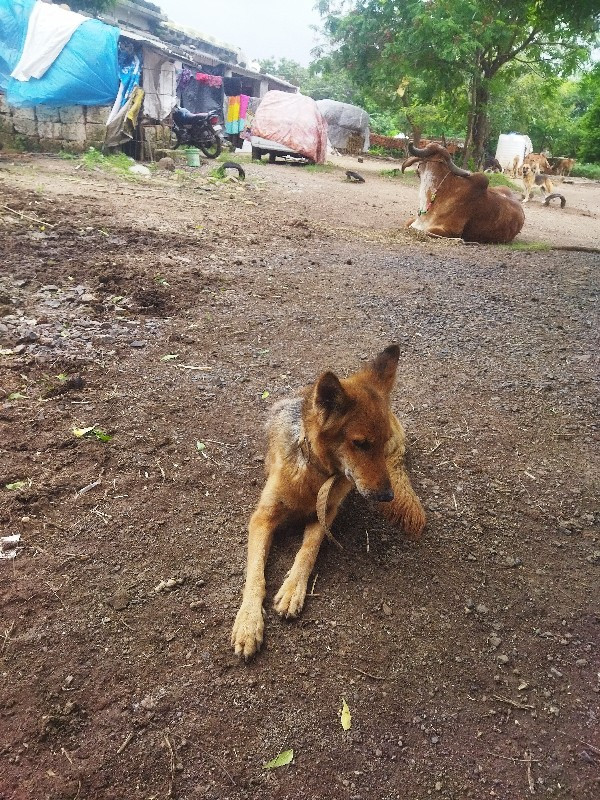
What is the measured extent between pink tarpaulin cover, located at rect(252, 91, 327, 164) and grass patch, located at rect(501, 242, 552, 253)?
1337 centimetres

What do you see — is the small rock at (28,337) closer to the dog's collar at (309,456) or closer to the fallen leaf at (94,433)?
the fallen leaf at (94,433)

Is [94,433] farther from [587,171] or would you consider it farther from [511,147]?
[511,147]

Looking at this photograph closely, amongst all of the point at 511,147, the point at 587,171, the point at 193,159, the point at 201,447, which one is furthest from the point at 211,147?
the point at 587,171

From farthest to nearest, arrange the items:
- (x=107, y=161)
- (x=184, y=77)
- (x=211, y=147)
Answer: (x=184, y=77), (x=211, y=147), (x=107, y=161)

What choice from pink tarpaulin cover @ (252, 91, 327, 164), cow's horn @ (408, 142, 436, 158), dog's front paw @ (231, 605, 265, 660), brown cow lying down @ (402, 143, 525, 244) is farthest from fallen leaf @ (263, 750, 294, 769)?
pink tarpaulin cover @ (252, 91, 327, 164)

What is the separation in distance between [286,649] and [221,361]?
307 cm

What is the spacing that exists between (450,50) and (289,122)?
20.6 feet

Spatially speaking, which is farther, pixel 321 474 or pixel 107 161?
pixel 107 161

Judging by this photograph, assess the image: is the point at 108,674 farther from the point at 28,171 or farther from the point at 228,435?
the point at 28,171

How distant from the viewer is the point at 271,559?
2.93 metres

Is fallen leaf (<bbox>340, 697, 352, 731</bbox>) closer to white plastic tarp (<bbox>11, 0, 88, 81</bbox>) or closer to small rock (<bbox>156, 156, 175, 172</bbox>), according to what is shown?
small rock (<bbox>156, 156, 175, 172</bbox>)

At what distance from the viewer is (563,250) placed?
9.80 meters

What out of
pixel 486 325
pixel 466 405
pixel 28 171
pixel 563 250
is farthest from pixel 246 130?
pixel 466 405

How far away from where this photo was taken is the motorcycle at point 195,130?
19141mm
